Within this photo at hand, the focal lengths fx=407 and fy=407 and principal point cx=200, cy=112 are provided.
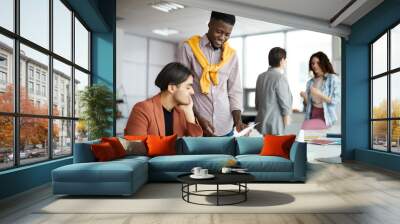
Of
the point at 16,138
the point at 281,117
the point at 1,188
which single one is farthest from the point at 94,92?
the point at 281,117

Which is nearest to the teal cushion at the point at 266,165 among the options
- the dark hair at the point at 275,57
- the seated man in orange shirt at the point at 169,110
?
the seated man in orange shirt at the point at 169,110

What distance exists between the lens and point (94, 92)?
26.6ft

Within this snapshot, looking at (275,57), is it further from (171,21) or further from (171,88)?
(171,21)

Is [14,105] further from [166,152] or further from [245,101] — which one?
[245,101]

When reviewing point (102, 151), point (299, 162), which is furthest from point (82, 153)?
point (299, 162)

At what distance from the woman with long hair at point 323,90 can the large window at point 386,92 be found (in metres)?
0.95

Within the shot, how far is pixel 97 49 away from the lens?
9.18 m

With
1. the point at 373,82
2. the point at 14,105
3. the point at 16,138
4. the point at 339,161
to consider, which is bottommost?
the point at 339,161

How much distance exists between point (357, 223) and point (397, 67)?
540cm

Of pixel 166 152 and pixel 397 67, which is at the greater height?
Answer: pixel 397 67

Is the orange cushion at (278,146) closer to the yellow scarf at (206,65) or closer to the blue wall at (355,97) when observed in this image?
the yellow scarf at (206,65)

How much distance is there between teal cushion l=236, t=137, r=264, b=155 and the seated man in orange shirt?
1.35 meters

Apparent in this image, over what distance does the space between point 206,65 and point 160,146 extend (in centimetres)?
248

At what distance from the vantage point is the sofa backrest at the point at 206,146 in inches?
269
